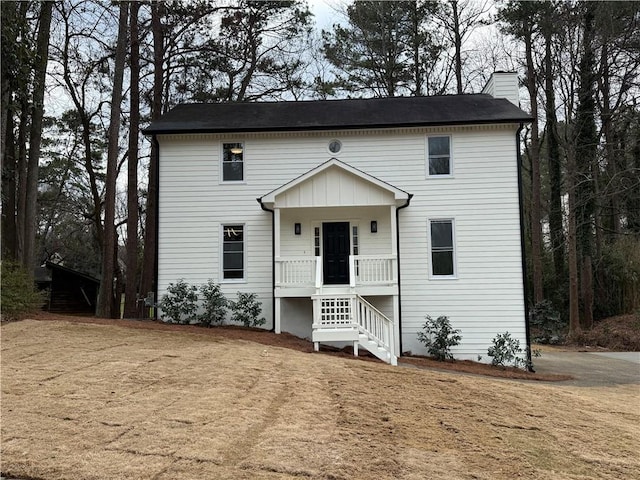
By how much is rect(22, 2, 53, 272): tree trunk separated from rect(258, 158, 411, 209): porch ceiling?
7.04 meters

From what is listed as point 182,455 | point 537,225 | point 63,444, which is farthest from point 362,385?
point 537,225

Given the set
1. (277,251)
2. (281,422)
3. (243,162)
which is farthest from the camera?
(243,162)

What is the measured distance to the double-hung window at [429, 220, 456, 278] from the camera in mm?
13039

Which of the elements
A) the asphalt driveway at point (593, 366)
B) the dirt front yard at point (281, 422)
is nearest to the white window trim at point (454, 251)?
the asphalt driveway at point (593, 366)

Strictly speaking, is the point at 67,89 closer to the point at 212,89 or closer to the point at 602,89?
the point at 212,89

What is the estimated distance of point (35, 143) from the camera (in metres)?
14.0

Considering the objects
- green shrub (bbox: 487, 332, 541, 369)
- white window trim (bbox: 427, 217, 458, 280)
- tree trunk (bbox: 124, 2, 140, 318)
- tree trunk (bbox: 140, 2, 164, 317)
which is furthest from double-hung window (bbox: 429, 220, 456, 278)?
tree trunk (bbox: 140, 2, 164, 317)

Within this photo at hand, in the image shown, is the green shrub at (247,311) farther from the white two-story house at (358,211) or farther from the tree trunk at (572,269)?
the tree trunk at (572,269)

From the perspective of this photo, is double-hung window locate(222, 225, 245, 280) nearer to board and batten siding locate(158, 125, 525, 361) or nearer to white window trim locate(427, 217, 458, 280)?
board and batten siding locate(158, 125, 525, 361)

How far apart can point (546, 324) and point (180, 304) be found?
1422 cm

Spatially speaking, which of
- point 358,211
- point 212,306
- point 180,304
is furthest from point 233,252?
point 358,211

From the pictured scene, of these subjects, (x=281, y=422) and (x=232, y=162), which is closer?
(x=281, y=422)

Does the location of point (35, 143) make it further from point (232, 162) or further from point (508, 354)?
point (508, 354)

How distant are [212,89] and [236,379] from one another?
17.8m
